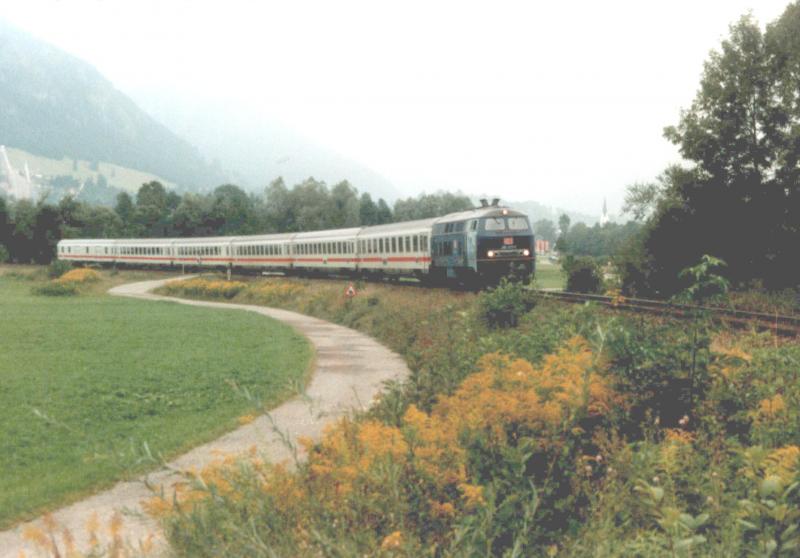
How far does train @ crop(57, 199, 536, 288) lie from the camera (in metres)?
30.2

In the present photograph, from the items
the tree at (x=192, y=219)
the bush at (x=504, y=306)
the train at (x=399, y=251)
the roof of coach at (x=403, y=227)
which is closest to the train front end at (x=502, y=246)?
the train at (x=399, y=251)

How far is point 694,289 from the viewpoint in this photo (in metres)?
8.51

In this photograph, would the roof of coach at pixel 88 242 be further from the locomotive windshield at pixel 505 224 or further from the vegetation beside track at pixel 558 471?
the vegetation beside track at pixel 558 471

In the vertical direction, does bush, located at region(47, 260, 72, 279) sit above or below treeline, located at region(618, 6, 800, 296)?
below

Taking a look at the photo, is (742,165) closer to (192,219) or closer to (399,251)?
(399,251)

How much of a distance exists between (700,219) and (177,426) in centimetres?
2967

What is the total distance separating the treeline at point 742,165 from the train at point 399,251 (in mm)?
9468

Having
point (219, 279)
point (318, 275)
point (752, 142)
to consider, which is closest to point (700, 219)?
point (752, 142)

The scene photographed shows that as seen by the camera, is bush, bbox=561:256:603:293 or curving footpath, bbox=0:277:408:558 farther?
bush, bbox=561:256:603:293

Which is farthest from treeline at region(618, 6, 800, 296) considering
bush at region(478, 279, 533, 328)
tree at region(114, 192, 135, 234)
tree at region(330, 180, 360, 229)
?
tree at region(114, 192, 135, 234)

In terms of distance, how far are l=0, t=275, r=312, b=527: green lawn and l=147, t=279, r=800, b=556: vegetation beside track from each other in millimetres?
1199

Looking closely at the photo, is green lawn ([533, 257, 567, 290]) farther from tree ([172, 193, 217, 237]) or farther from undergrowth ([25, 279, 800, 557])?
tree ([172, 193, 217, 237])

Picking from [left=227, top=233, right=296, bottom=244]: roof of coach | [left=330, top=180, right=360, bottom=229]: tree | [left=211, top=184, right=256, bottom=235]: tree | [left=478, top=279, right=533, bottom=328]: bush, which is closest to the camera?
[left=478, top=279, right=533, bottom=328]: bush

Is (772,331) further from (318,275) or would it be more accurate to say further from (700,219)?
(318,275)
